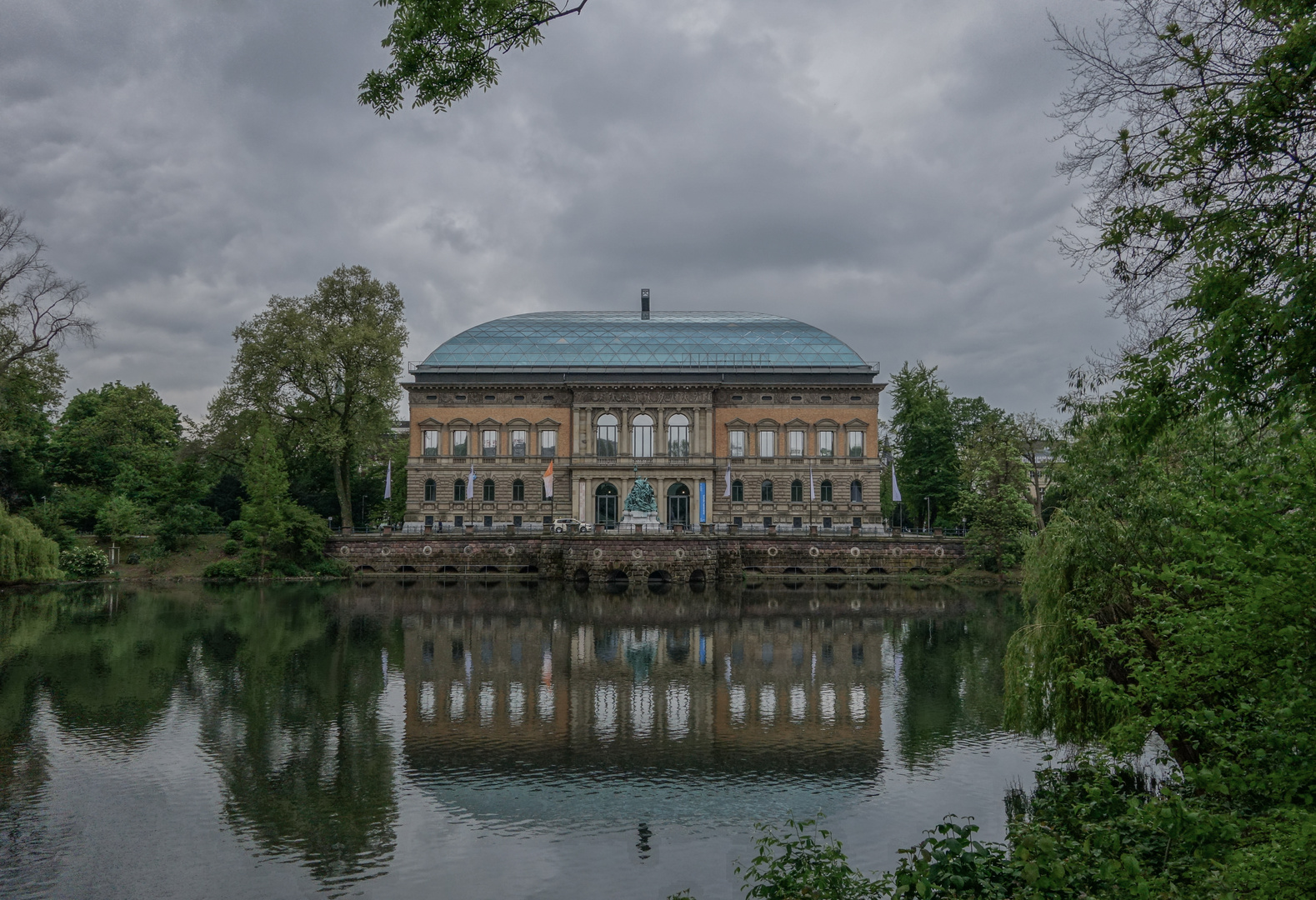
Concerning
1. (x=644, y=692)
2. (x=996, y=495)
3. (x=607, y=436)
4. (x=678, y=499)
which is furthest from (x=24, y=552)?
(x=996, y=495)

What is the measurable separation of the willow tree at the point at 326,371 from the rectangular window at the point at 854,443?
30.5 m

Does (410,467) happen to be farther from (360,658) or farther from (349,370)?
(360,658)

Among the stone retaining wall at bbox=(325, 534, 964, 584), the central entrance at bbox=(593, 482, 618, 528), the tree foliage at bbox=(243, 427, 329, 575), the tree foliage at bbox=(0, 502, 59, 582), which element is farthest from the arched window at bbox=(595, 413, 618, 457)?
the tree foliage at bbox=(0, 502, 59, 582)

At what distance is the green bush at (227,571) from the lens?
51625 millimetres

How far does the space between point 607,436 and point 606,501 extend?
14.8 feet

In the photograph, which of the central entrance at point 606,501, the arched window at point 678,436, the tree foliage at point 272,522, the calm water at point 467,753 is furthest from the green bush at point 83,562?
the arched window at point 678,436

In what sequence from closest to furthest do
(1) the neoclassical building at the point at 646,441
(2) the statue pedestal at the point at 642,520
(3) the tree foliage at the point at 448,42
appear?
(3) the tree foliage at the point at 448,42 → (2) the statue pedestal at the point at 642,520 → (1) the neoclassical building at the point at 646,441

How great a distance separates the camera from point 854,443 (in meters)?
64.9

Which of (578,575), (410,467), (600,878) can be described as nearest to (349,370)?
(410,467)

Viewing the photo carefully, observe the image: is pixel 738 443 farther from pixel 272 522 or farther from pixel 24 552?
pixel 24 552

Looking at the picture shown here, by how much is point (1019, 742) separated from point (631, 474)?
4724 centimetres

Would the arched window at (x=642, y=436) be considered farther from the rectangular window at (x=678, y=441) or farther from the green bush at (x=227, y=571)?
the green bush at (x=227, y=571)

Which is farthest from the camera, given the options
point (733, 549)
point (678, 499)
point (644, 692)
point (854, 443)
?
point (854, 443)

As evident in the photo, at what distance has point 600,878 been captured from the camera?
38.6ft
